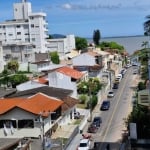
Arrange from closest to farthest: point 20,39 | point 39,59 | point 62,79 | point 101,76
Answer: point 62,79, point 101,76, point 39,59, point 20,39

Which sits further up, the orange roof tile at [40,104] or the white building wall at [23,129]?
the orange roof tile at [40,104]

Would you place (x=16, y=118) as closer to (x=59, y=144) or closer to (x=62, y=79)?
(x=59, y=144)

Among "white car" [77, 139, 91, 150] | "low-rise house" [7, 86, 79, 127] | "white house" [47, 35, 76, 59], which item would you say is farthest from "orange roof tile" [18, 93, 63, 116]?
"white house" [47, 35, 76, 59]

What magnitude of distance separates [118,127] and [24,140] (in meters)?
12.9

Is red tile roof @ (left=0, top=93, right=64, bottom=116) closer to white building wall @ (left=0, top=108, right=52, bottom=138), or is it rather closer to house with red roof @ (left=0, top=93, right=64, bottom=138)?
house with red roof @ (left=0, top=93, right=64, bottom=138)

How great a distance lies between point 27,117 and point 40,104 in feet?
7.58

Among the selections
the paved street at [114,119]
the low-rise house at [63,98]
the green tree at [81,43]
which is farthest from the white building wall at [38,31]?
the low-rise house at [63,98]

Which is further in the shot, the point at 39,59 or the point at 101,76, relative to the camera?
the point at 39,59

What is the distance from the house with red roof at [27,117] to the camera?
1505 inches

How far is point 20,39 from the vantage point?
116m

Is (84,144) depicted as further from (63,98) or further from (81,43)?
(81,43)

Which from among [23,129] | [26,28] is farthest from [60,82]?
[26,28]

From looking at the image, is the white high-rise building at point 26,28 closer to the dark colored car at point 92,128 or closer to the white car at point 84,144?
the dark colored car at point 92,128

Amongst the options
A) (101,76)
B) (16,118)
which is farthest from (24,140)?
(101,76)
